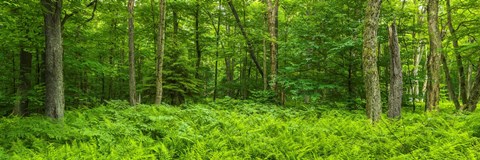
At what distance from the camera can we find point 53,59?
8.09m

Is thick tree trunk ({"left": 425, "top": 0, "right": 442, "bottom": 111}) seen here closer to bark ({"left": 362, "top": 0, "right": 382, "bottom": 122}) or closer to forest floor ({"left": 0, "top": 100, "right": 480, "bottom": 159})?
forest floor ({"left": 0, "top": 100, "right": 480, "bottom": 159})

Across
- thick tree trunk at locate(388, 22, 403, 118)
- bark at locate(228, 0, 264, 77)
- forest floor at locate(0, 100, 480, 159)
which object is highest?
bark at locate(228, 0, 264, 77)

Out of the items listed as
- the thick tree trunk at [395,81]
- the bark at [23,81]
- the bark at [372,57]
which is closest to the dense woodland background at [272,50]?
Answer: the bark at [23,81]

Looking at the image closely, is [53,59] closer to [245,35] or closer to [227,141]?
[227,141]

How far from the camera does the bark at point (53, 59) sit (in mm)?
7965

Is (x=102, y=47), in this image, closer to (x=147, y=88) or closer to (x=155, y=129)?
(x=147, y=88)

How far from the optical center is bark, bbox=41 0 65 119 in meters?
7.96

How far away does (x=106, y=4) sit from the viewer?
1103 cm

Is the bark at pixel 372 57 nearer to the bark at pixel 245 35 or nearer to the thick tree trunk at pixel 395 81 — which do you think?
the thick tree trunk at pixel 395 81

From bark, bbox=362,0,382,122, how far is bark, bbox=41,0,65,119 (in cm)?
882

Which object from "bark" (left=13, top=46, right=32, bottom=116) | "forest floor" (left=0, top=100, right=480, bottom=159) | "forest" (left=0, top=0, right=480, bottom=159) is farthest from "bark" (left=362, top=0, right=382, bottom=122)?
"bark" (left=13, top=46, right=32, bottom=116)

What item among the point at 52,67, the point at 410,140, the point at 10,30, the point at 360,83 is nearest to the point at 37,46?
the point at 10,30

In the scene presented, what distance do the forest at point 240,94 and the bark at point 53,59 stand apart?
3 centimetres

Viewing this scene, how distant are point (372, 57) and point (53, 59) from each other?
9144 mm
